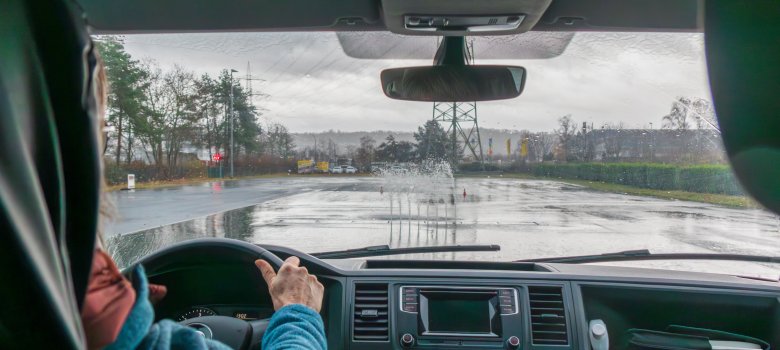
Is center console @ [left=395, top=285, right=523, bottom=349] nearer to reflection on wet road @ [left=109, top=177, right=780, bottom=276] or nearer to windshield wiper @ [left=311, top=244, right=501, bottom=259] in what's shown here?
windshield wiper @ [left=311, top=244, right=501, bottom=259]

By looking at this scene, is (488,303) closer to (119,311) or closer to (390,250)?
(390,250)

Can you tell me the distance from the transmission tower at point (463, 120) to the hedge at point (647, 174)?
75 centimetres

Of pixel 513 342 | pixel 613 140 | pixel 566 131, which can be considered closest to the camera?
pixel 513 342

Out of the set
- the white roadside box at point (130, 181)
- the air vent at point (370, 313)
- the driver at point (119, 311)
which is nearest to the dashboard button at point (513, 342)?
the air vent at point (370, 313)

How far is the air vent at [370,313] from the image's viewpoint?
11.8ft

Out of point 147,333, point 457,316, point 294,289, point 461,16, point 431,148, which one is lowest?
point 457,316

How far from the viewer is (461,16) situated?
10.5 ft

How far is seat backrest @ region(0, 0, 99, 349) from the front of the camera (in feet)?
2.59

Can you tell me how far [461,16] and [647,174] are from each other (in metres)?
2.42

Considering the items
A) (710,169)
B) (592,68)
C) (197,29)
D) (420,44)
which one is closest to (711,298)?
(710,169)

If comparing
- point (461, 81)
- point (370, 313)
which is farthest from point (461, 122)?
point (370, 313)

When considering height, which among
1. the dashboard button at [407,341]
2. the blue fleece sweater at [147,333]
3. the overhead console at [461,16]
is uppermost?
the overhead console at [461,16]

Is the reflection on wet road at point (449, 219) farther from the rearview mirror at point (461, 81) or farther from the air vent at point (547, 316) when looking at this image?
the rearview mirror at point (461, 81)

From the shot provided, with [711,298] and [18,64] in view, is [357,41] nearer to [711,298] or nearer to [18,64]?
[711,298]
